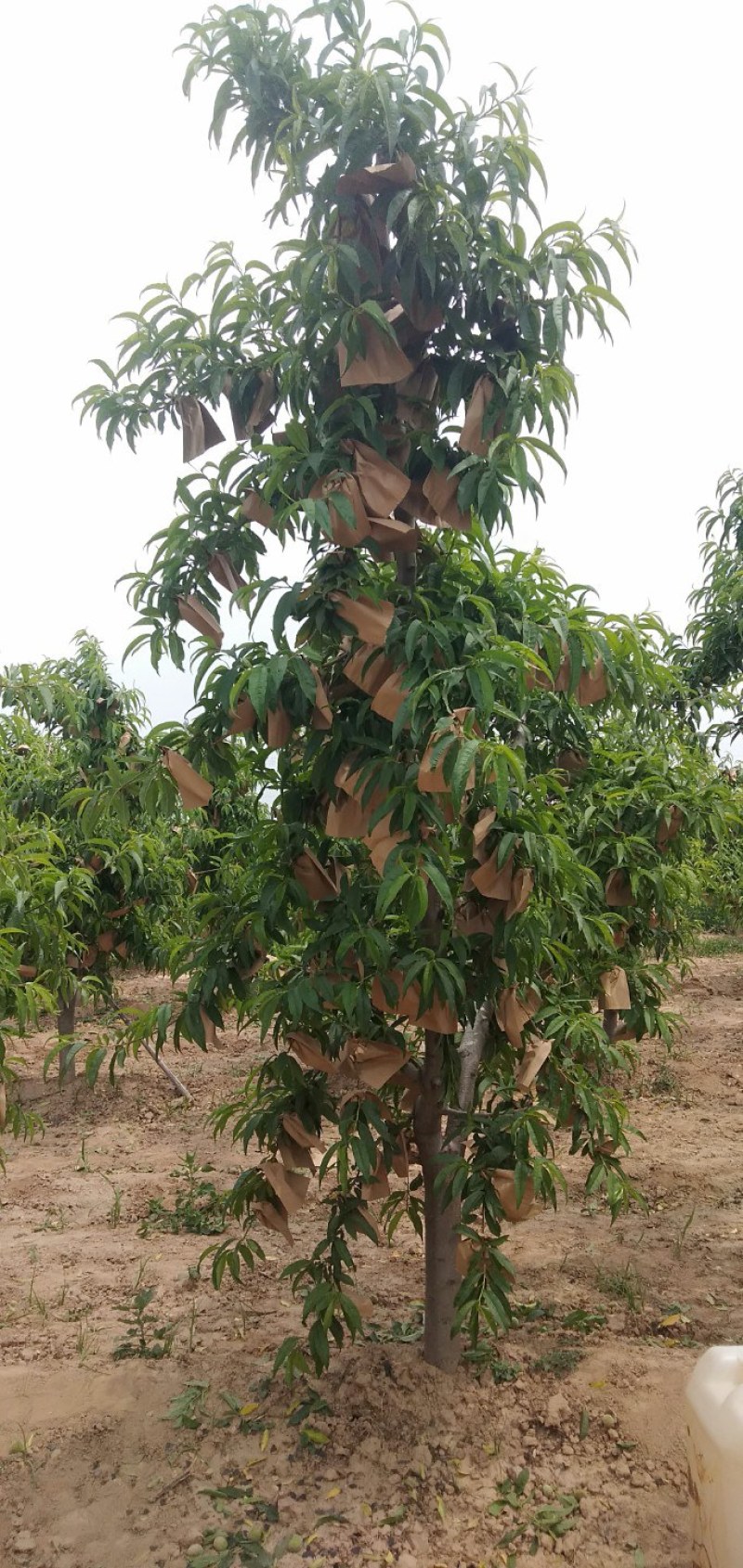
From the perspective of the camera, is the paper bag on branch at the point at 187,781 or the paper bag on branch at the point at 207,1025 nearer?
the paper bag on branch at the point at 187,781

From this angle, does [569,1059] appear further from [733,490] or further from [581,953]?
[733,490]

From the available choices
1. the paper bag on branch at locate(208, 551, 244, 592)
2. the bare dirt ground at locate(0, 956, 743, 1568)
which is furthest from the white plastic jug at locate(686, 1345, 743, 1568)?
the paper bag on branch at locate(208, 551, 244, 592)

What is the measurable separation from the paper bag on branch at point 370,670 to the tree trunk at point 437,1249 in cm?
104

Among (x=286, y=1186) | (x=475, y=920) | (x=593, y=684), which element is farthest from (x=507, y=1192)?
(x=593, y=684)

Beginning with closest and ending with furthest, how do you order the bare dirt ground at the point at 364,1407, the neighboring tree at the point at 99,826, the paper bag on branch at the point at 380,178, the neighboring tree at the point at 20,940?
the paper bag on branch at the point at 380,178
the bare dirt ground at the point at 364,1407
the neighboring tree at the point at 20,940
the neighboring tree at the point at 99,826

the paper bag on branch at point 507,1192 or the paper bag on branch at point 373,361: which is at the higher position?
the paper bag on branch at point 373,361

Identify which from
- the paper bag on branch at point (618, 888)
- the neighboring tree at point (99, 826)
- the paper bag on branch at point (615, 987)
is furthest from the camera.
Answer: the neighboring tree at point (99, 826)

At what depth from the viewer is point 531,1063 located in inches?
103

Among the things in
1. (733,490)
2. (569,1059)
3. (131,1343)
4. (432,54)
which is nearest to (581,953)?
(569,1059)

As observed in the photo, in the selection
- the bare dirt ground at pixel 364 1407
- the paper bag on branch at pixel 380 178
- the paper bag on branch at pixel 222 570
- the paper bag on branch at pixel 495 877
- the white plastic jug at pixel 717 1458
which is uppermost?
the paper bag on branch at pixel 380 178

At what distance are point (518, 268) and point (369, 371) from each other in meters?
0.34

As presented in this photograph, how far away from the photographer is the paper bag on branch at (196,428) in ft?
8.05

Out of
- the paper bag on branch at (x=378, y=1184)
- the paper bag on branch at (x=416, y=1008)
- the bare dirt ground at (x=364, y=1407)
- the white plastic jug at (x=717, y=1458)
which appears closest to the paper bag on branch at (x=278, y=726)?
the paper bag on branch at (x=416, y=1008)

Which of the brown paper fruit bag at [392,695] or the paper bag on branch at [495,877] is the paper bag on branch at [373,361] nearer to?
the brown paper fruit bag at [392,695]
